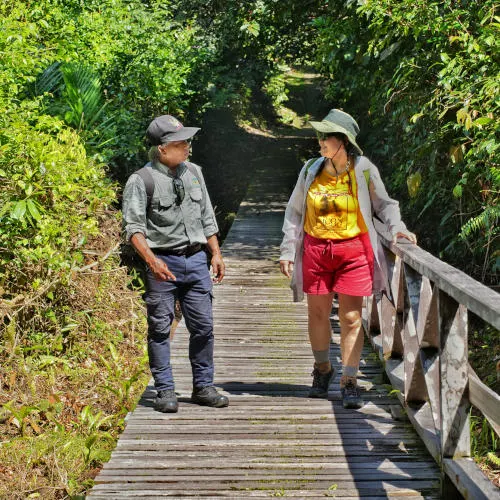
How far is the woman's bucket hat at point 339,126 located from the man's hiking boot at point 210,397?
176cm

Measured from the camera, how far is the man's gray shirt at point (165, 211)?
15.8 feet

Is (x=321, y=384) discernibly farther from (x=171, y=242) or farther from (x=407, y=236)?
(x=171, y=242)

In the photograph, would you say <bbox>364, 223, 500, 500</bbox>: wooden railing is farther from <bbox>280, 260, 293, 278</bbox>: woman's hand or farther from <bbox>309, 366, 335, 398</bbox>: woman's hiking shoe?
<bbox>280, 260, 293, 278</bbox>: woman's hand

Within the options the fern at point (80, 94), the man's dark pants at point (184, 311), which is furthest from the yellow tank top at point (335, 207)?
the fern at point (80, 94)

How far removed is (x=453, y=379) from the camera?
150 inches

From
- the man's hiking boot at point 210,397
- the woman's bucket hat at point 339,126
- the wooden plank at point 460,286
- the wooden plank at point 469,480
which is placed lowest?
the man's hiking boot at point 210,397

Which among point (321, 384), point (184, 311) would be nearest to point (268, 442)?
point (321, 384)

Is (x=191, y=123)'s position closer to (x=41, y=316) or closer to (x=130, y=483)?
(x=41, y=316)

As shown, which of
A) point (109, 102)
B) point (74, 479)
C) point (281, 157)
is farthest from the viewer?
point (281, 157)

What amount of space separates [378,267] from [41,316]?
400cm

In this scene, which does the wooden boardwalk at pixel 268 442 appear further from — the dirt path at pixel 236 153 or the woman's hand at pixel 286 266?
the dirt path at pixel 236 153

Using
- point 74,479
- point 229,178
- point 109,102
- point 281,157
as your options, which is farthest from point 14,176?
point 281,157

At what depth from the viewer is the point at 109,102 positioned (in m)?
11.3

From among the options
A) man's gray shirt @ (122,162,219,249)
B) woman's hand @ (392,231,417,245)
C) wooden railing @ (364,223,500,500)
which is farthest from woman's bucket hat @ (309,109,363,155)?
man's gray shirt @ (122,162,219,249)
